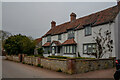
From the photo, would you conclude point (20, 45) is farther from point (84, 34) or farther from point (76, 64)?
point (76, 64)

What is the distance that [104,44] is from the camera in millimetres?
17344

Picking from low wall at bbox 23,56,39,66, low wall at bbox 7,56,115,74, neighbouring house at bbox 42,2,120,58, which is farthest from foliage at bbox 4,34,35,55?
low wall at bbox 7,56,115,74

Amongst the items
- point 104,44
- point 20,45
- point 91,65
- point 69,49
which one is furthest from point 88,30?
point 20,45

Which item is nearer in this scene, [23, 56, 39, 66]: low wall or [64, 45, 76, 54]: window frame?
[23, 56, 39, 66]: low wall

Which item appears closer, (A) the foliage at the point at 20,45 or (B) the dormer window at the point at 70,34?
(B) the dormer window at the point at 70,34

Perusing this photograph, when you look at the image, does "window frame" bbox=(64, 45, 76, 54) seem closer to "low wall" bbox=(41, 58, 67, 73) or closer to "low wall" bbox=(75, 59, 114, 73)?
"low wall" bbox=(41, 58, 67, 73)

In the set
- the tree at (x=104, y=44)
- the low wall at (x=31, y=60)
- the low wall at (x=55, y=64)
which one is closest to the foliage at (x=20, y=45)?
the low wall at (x=31, y=60)

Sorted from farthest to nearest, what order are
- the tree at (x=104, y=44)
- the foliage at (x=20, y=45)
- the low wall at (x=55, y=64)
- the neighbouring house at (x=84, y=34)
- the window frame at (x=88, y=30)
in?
the foliage at (x=20, y=45)
the window frame at (x=88, y=30)
the neighbouring house at (x=84, y=34)
the tree at (x=104, y=44)
the low wall at (x=55, y=64)

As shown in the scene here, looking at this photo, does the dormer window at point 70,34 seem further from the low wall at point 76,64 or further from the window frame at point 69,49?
the low wall at point 76,64

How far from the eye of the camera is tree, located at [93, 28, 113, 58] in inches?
649

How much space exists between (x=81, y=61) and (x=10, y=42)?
21246 millimetres

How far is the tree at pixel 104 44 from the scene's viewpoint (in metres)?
16.5

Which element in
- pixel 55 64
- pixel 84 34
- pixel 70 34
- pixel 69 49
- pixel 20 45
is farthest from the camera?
pixel 20 45

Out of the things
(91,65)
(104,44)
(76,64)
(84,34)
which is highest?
(84,34)
